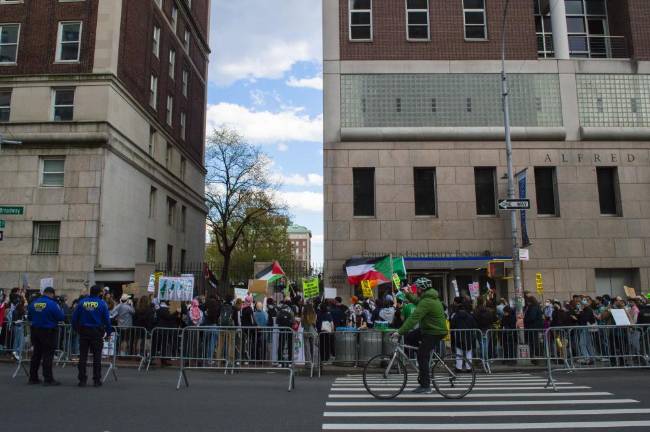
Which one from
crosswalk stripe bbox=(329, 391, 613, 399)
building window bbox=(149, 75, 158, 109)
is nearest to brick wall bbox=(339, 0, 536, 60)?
building window bbox=(149, 75, 158, 109)

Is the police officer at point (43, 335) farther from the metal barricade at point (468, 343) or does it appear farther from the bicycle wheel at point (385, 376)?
the metal barricade at point (468, 343)

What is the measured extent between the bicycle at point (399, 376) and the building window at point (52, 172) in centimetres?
2254

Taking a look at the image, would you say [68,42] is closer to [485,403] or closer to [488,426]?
[485,403]

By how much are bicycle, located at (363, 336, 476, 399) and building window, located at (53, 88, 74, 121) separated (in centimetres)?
2415

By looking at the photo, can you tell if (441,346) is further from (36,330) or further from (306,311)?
(36,330)

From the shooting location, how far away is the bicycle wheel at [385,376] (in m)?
9.44

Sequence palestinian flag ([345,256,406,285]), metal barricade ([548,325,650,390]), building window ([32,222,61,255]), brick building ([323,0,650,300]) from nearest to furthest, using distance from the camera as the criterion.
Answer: metal barricade ([548,325,650,390])
palestinian flag ([345,256,406,285])
brick building ([323,0,650,300])
building window ([32,222,61,255])

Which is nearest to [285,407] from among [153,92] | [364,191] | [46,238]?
[364,191]

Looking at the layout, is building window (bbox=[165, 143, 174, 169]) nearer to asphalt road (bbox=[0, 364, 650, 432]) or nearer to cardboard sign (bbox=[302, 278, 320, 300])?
cardboard sign (bbox=[302, 278, 320, 300])

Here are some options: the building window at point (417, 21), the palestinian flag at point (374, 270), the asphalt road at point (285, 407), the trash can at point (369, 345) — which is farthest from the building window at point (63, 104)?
the trash can at point (369, 345)

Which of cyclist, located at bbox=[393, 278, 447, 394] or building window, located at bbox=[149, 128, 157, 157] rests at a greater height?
building window, located at bbox=[149, 128, 157, 157]

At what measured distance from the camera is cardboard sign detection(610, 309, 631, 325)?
561 inches

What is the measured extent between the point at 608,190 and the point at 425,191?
8.51m

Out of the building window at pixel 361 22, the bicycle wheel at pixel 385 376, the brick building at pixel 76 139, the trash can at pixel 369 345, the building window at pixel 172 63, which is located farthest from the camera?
the building window at pixel 172 63
